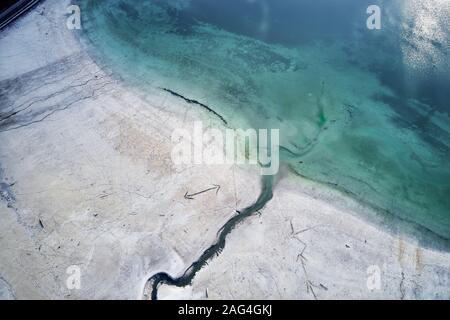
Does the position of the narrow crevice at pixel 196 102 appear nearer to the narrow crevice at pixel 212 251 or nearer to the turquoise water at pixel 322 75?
the turquoise water at pixel 322 75

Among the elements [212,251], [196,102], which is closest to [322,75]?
[196,102]

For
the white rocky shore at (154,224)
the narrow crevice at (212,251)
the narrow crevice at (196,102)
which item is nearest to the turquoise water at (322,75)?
the narrow crevice at (196,102)

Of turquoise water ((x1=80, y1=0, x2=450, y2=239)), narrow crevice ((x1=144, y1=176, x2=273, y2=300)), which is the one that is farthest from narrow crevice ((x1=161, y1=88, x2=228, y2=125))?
narrow crevice ((x1=144, y1=176, x2=273, y2=300))

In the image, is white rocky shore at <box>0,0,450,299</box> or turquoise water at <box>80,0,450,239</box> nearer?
white rocky shore at <box>0,0,450,299</box>

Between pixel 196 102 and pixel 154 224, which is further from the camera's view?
pixel 196 102

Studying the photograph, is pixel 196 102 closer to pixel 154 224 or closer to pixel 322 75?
pixel 154 224

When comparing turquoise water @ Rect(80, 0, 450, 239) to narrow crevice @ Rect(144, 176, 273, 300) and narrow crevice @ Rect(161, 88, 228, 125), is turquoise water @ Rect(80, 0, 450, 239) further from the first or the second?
narrow crevice @ Rect(144, 176, 273, 300)
